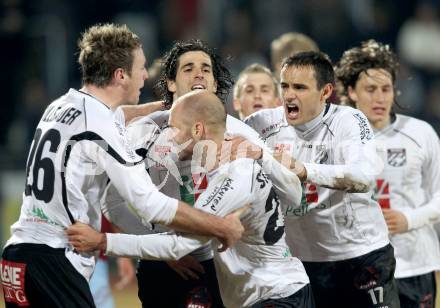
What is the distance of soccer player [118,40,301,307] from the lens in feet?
19.9

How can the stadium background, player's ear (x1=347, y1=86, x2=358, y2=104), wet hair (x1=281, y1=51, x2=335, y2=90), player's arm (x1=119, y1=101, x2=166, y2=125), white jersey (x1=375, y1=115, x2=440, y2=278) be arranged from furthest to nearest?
the stadium background < player's ear (x1=347, y1=86, x2=358, y2=104) < white jersey (x1=375, y1=115, x2=440, y2=278) < player's arm (x1=119, y1=101, x2=166, y2=125) < wet hair (x1=281, y1=51, x2=335, y2=90)

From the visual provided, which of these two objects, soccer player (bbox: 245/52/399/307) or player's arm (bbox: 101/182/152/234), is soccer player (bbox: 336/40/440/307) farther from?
player's arm (bbox: 101/182/152/234)

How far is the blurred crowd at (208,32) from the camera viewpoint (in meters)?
14.0

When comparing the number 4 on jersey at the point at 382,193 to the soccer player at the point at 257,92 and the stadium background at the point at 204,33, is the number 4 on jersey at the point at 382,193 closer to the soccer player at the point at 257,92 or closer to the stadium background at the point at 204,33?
the soccer player at the point at 257,92

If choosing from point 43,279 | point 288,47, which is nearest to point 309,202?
point 43,279

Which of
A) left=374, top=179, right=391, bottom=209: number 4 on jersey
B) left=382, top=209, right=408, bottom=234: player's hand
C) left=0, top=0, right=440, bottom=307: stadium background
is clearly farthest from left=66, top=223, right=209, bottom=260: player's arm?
left=0, top=0, right=440, bottom=307: stadium background

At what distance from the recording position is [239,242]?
539cm

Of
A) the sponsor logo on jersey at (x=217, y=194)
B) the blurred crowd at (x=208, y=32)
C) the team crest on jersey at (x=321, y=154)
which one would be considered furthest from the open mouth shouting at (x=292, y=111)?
the blurred crowd at (x=208, y=32)

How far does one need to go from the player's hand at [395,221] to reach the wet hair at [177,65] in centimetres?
148

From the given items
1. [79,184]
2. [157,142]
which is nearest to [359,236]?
[157,142]

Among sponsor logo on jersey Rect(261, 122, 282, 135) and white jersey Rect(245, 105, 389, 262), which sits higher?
sponsor logo on jersey Rect(261, 122, 282, 135)

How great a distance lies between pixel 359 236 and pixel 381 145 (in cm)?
131

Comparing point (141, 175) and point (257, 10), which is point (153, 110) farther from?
point (257, 10)

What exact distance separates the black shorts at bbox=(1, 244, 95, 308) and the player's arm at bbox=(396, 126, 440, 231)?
2767 mm
